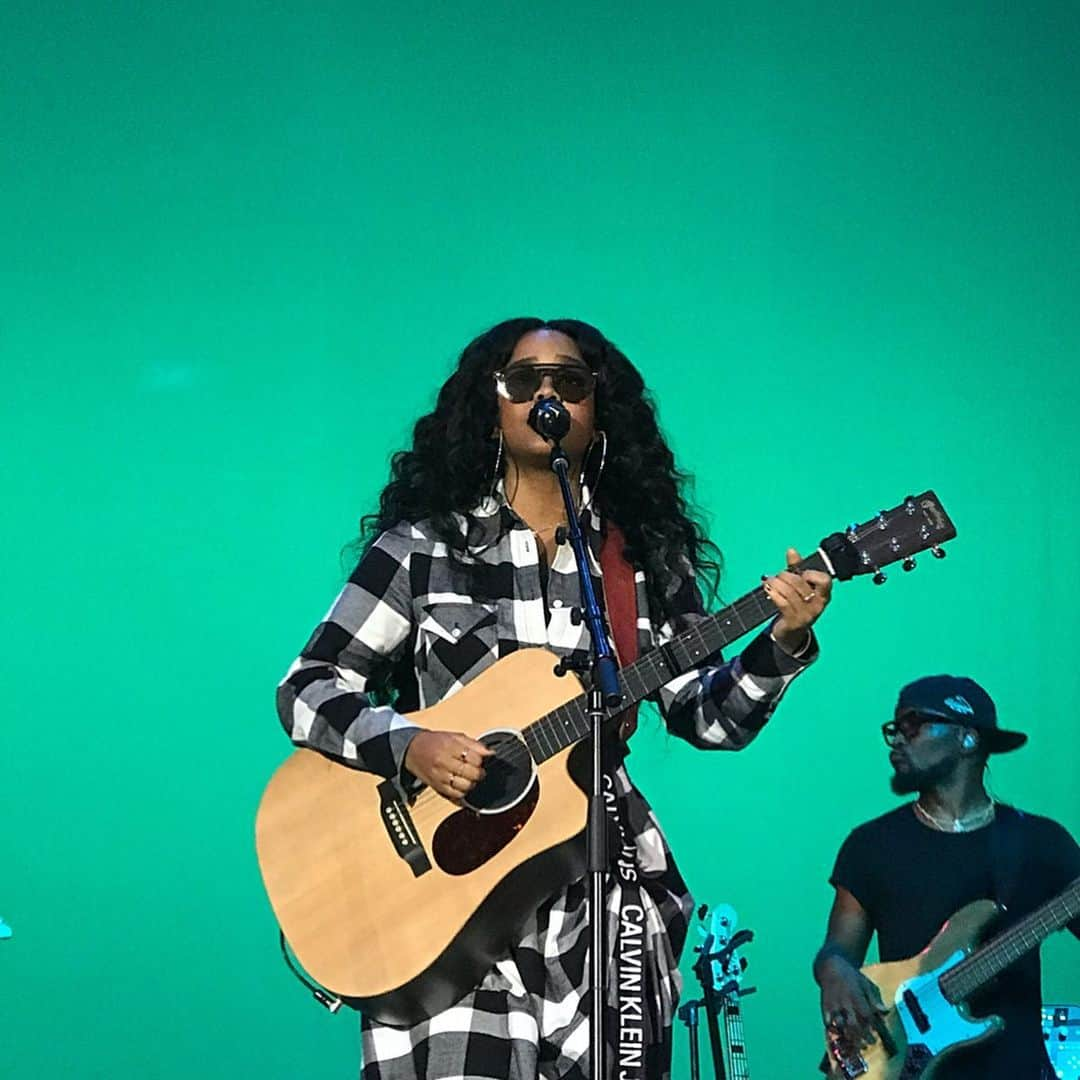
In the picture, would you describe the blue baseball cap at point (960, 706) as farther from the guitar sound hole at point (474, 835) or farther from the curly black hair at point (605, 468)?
the guitar sound hole at point (474, 835)

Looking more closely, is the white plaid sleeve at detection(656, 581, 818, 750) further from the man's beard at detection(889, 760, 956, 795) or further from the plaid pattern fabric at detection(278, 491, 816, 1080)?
the man's beard at detection(889, 760, 956, 795)

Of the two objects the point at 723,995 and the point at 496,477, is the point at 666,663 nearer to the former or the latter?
the point at 496,477

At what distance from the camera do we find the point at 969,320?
418 centimetres

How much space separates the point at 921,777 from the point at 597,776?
203 centimetres

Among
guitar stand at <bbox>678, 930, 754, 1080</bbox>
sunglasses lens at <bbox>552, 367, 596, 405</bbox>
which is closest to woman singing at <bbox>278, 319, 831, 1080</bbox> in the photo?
sunglasses lens at <bbox>552, 367, 596, 405</bbox>

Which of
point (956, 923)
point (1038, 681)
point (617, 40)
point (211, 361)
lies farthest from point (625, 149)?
point (956, 923)

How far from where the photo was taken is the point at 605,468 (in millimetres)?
2965

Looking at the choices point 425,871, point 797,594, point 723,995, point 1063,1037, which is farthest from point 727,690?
point 1063,1037

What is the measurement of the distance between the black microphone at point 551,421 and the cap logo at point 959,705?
1.79 meters

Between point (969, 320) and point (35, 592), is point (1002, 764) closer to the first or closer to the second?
point (969, 320)

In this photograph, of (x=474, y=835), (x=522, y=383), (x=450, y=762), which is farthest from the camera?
(x=522, y=383)

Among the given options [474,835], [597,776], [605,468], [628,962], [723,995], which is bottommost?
[628,962]

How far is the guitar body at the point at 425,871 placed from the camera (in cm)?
237

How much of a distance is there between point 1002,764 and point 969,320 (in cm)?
119
